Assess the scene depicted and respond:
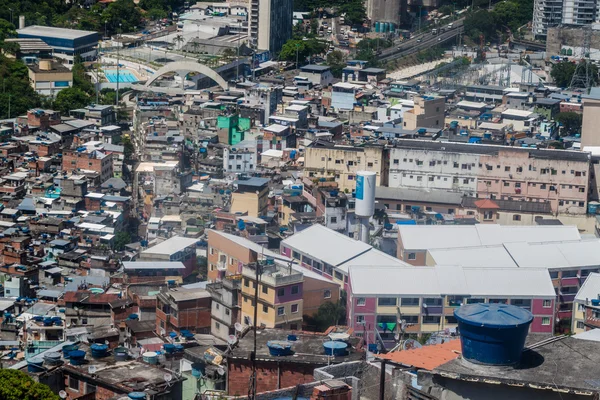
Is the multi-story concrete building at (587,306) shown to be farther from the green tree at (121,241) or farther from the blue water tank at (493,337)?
the blue water tank at (493,337)

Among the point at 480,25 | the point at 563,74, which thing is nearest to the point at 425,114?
the point at 563,74

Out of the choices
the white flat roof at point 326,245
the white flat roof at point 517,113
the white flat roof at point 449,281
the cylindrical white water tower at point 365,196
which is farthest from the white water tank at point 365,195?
the white flat roof at point 517,113

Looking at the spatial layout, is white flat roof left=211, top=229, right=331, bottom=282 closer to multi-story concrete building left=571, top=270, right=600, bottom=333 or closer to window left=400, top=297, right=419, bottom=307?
window left=400, top=297, right=419, bottom=307

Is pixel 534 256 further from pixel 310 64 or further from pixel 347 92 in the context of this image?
pixel 310 64

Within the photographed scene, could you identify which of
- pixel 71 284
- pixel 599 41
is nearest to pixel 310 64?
pixel 599 41

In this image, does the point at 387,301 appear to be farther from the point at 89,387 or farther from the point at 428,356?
the point at 428,356

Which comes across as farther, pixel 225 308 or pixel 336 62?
pixel 336 62
